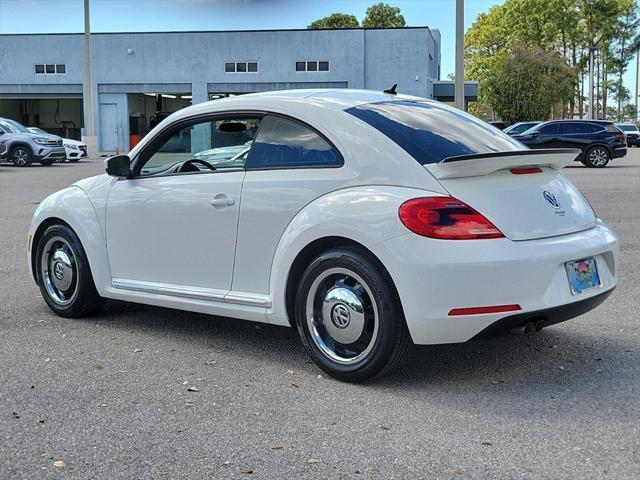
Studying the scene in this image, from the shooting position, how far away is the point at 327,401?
156 inches

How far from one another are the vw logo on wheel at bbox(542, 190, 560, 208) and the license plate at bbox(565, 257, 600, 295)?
339 millimetres

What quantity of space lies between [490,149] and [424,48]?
4068cm

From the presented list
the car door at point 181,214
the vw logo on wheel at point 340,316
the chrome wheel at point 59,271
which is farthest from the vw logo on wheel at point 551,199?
the chrome wheel at point 59,271

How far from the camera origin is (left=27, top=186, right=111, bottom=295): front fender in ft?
17.7

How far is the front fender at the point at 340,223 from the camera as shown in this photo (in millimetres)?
3979

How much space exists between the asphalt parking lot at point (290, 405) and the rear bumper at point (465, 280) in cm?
42

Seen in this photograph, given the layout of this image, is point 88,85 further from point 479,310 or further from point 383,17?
point 383,17

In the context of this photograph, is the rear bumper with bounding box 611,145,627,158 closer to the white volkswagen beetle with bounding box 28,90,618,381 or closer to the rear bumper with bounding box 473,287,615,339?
the white volkswagen beetle with bounding box 28,90,618,381

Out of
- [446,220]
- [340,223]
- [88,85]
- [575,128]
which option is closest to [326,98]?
[340,223]

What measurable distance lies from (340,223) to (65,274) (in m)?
2.56

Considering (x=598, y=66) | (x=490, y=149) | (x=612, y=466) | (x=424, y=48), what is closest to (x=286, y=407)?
(x=612, y=466)

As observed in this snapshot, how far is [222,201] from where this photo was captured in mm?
4688

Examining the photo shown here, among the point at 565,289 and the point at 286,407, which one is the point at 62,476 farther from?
the point at 565,289

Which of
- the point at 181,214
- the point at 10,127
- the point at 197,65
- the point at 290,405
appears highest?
the point at 197,65
